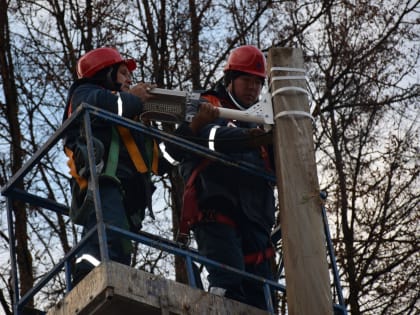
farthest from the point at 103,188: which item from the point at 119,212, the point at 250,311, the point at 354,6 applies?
the point at 354,6

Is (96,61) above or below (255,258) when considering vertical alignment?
above

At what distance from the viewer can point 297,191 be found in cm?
714

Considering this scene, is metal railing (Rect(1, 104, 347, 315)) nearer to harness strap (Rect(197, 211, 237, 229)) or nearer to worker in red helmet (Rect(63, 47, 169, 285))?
worker in red helmet (Rect(63, 47, 169, 285))

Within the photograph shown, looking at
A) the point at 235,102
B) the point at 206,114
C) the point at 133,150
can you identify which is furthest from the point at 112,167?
the point at 235,102

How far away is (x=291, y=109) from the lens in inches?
291

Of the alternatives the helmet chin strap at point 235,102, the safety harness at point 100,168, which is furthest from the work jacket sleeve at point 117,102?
the helmet chin strap at point 235,102

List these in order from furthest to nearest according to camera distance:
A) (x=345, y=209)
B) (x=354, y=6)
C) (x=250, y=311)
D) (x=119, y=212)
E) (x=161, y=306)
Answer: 1. (x=354, y=6)
2. (x=345, y=209)
3. (x=119, y=212)
4. (x=250, y=311)
5. (x=161, y=306)

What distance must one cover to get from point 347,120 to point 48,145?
21.6 feet

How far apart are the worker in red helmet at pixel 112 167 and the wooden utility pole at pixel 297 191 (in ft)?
3.03

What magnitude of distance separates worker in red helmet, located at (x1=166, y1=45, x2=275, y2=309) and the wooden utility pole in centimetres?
30

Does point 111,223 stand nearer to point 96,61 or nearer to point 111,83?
point 111,83

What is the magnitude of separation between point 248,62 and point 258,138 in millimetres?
1170

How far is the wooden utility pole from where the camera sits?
679 cm

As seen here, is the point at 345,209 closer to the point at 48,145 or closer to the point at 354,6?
the point at 354,6
